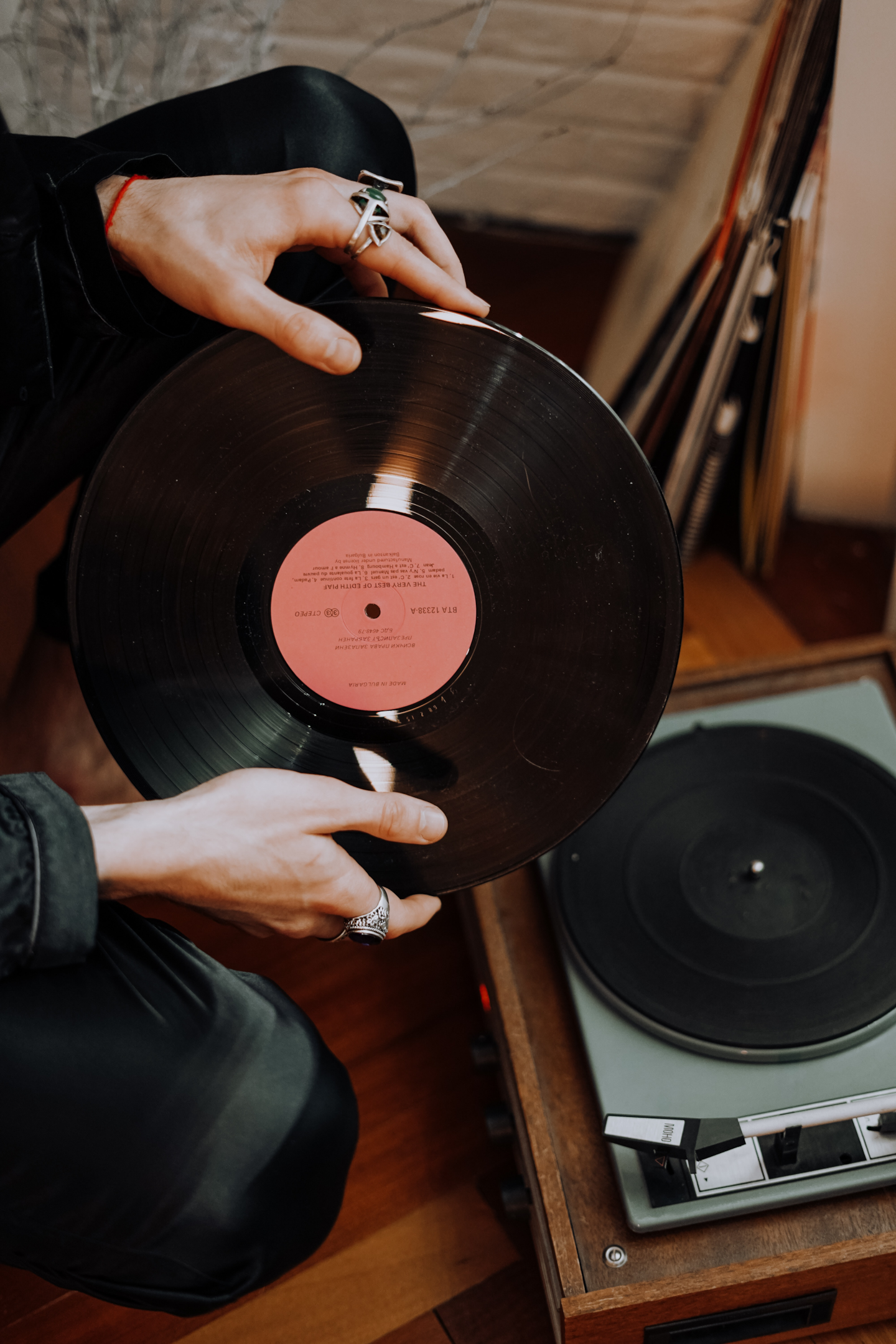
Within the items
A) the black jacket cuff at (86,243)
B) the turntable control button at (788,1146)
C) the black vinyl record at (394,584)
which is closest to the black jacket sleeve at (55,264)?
the black jacket cuff at (86,243)

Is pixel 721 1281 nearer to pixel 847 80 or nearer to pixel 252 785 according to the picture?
pixel 252 785

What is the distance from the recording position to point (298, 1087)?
686 mm

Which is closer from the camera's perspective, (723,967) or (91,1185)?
(91,1185)

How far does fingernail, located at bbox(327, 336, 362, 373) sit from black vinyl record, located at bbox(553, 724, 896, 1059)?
423mm

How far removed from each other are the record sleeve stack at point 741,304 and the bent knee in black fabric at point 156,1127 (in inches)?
32.3

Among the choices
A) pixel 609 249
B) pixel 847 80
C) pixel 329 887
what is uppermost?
pixel 609 249

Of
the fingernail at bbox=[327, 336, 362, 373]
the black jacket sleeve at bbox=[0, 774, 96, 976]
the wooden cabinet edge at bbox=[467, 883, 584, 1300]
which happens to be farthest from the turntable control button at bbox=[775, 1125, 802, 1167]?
the fingernail at bbox=[327, 336, 362, 373]

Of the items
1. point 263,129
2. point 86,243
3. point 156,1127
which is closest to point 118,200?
point 86,243

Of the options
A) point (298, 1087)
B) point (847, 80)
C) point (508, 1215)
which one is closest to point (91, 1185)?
point (298, 1087)

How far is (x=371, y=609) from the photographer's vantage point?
2.42ft

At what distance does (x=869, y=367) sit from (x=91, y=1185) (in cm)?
110

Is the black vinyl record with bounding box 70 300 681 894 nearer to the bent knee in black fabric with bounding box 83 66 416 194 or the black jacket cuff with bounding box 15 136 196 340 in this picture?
the black jacket cuff with bounding box 15 136 196 340

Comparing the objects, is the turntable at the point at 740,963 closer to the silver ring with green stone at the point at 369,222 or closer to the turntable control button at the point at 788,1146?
the turntable control button at the point at 788,1146

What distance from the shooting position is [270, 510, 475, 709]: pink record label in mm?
733
